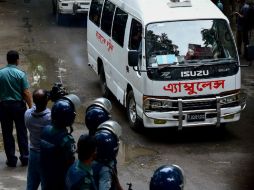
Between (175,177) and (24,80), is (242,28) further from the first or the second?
(175,177)

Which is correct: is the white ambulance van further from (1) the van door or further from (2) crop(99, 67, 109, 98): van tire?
(2) crop(99, 67, 109, 98): van tire

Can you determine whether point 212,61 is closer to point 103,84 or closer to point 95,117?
point 103,84

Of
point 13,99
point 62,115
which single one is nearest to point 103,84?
point 13,99

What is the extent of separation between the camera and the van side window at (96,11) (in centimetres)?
1452

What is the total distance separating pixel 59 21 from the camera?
2334 cm

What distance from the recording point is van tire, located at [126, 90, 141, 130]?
1202 centimetres

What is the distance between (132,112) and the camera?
12234mm

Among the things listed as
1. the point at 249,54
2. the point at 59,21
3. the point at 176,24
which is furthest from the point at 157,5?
the point at 59,21

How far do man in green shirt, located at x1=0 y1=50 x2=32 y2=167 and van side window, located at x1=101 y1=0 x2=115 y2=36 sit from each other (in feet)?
13.4

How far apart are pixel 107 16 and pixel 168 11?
7.75ft

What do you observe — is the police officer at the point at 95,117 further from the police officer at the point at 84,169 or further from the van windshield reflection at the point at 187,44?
the van windshield reflection at the point at 187,44

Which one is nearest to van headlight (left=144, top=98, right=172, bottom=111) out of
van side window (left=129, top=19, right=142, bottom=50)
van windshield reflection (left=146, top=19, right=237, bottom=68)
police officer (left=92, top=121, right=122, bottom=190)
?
van windshield reflection (left=146, top=19, right=237, bottom=68)

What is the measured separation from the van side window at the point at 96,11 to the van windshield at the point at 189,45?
10.2 ft

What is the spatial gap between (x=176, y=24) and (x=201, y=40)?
1.72 ft
